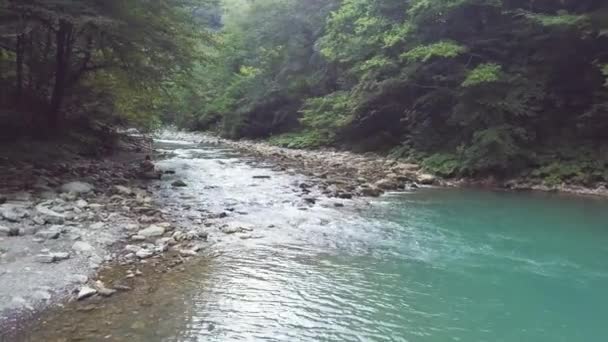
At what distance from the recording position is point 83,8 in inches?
362

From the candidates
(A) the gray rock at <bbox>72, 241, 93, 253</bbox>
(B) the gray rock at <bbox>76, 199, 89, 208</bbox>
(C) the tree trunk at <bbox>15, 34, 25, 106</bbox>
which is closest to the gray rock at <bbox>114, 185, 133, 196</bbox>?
(B) the gray rock at <bbox>76, 199, 89, 208</bbox>

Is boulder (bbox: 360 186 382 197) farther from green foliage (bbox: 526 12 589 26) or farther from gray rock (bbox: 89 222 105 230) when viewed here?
green foliage (bbox: 526 12 589 26)

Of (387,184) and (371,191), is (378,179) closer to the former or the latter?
(387,184)

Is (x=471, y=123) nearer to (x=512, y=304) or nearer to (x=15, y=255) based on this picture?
(x=512, y=304)

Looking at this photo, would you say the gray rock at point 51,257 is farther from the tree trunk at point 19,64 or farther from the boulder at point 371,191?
the tree trunk at point 19,64

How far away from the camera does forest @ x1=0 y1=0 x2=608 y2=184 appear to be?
1075 cm

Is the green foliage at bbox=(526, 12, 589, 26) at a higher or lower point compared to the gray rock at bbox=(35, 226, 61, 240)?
higher

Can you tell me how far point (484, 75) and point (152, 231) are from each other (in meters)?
9.46

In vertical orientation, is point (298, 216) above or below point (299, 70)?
below

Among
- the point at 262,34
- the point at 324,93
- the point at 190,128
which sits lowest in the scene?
the point at 190,128

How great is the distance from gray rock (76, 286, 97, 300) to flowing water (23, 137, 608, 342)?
0.35 metres

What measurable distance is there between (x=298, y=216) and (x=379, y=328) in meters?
4.22

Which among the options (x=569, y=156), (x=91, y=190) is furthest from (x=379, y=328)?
(x=569, y=156)

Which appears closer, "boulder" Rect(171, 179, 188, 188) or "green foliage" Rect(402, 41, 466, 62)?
"boulder" Rect(171, 179, 188, 188)
